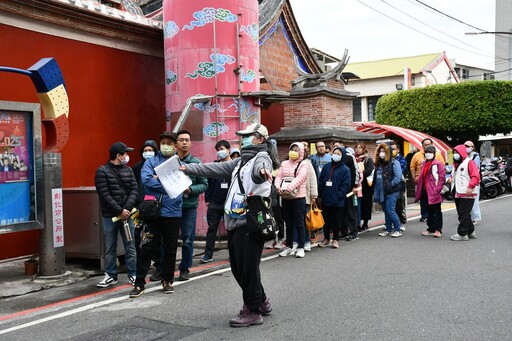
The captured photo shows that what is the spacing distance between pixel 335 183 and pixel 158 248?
166 inches

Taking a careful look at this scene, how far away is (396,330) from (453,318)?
731 mm

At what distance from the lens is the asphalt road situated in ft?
16.8

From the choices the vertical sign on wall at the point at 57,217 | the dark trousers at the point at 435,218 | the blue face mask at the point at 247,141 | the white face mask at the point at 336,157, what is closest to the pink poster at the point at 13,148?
the vertical sign on wall at the point at 57,217

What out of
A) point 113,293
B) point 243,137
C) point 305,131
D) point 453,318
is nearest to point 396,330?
point 453,318

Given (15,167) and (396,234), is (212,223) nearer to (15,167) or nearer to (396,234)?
(15,167)

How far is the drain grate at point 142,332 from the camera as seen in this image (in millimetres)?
5070

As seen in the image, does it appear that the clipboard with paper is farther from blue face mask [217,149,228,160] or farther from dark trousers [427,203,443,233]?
dark trousers [427,203,443,233]

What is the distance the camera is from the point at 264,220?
A: 537cm

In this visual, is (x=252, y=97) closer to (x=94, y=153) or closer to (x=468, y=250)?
(x=94, y=153)

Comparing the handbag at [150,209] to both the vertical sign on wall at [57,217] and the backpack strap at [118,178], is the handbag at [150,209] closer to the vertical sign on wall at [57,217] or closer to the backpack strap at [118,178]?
the backpack strap at [118,178]

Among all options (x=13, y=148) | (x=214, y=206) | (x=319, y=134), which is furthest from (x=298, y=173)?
(x=319, y=134)

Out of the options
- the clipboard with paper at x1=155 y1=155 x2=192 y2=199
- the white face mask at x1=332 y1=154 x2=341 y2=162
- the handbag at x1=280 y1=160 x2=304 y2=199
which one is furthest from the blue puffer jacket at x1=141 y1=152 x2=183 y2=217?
the white face mask at x1=332 y1=154 x2=341 y2=162

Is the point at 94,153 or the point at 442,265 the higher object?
the point at 94,153

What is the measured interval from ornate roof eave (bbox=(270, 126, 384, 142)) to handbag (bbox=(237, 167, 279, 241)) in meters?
8.46
